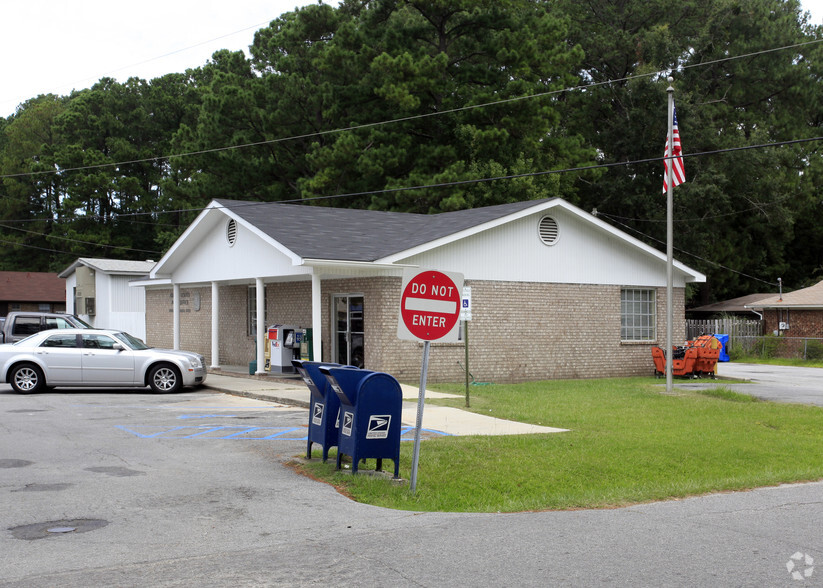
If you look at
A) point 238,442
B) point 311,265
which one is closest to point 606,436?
→ point 238,442

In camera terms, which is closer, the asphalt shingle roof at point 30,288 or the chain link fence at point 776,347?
the chain link fence at point 776,347

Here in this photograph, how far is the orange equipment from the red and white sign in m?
17.7

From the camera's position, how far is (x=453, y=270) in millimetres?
22750

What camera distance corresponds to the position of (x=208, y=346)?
29594 mm

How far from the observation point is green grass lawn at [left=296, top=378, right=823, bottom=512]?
908cm

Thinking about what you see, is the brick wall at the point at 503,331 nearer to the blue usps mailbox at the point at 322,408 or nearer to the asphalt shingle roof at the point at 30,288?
the blue usps mailbox at the point at 322,408

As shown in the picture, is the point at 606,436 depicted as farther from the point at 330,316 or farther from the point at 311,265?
the point at 330,316

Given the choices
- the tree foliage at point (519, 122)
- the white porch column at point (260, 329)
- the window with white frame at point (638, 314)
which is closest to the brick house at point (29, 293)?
the tree foliage at point (519, 122)

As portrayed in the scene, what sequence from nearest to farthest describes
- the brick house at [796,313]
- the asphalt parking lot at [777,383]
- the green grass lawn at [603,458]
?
the green grass lawn at [603,458] → the asphalt parking lot at [777,383] → the brick house at [796,313]

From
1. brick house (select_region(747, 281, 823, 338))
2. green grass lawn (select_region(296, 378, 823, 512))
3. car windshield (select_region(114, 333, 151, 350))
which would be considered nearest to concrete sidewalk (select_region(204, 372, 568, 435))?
green grass lawn (select_region(296, 378, 823, 512))

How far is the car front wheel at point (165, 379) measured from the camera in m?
19.7

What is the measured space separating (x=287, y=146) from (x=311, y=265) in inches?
1010

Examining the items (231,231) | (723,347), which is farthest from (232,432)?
(723,347)

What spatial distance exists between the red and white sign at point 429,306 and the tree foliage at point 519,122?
82.1 ft
